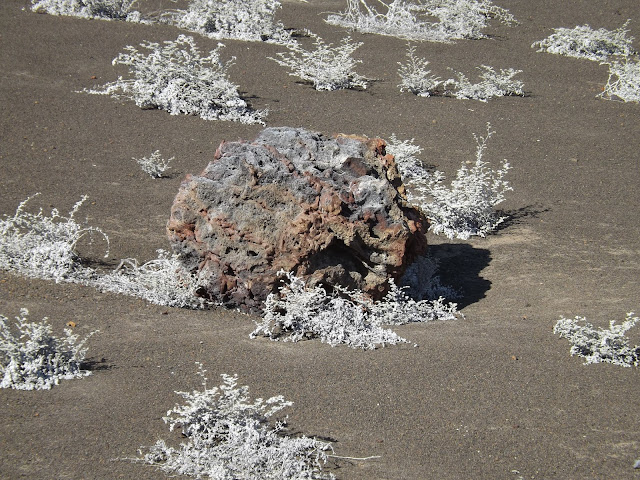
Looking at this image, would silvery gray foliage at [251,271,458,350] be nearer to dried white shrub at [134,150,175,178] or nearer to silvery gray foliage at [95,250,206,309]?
silvery gray foliage at [95,250,206,309]

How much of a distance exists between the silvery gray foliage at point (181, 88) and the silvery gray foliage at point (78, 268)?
3766 millimetres

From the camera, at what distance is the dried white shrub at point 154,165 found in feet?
26.8

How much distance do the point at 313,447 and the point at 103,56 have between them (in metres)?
8.63

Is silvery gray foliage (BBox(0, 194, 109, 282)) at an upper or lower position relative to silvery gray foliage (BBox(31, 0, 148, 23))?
lower

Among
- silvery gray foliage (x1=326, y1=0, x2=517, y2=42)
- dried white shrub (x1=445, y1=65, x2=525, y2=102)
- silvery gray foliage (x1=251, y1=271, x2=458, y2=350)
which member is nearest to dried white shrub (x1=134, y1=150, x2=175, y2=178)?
silvery gray foliage (x1=251, y1=271, x2=458, y2=350)

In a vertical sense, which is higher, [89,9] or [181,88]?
[89,9]

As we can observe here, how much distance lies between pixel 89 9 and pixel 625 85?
8.52m

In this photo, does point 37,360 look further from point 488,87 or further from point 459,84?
point 488,87

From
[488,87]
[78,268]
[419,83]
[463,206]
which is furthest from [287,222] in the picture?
[488,87]

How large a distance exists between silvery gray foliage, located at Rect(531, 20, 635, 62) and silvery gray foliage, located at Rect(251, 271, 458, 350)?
29.9 ft

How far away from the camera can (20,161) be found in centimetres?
814

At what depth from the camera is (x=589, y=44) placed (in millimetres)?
13047

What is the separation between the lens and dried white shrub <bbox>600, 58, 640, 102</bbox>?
11.2m

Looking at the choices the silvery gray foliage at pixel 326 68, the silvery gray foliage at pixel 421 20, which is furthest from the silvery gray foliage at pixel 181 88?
the silvery gray foliage at pixel 421 20
